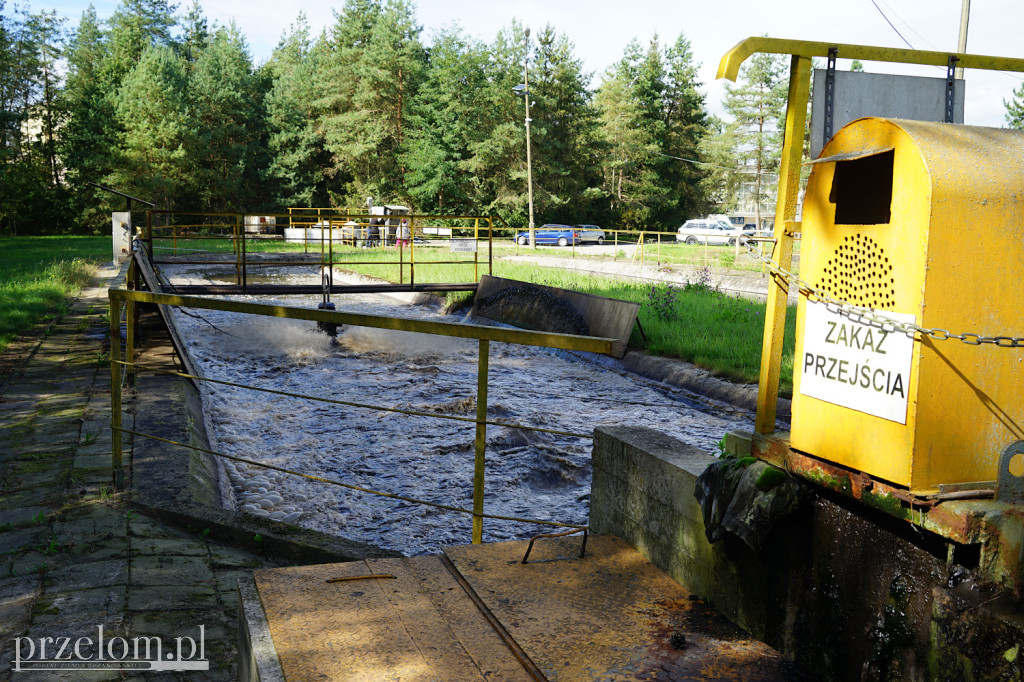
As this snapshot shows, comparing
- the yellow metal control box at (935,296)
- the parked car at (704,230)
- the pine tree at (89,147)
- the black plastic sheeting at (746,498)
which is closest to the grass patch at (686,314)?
the black plastic sheeting at (746,498)

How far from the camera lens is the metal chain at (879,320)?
219 centimetres

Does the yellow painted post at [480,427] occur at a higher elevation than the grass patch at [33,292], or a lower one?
higher

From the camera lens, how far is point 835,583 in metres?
2.59

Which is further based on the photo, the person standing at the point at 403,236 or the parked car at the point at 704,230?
the parked car at the point at 704,230

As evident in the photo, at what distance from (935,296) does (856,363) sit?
0.35m

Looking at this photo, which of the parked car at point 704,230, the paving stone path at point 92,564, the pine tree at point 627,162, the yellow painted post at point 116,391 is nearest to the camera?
the paving stone path at point 92,564

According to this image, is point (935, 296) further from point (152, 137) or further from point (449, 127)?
point (152, 137)

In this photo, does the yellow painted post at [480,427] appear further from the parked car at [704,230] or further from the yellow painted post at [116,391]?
the parked car at [704,230]

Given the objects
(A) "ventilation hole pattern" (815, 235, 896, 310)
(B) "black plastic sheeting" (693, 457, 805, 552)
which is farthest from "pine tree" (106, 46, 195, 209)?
(A) "ventilation hole pattern" (815, 235, 896, 310)

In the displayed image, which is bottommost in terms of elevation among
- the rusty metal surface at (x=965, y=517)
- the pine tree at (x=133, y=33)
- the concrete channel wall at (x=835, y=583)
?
the concrete channel wall at (x=835, y=583)

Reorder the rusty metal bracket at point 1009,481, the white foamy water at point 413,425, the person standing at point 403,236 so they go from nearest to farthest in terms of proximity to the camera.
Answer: the rusty metal bracket at point 1009,481 < the white foamy water at point 413,425 < the person standing at point 403,236

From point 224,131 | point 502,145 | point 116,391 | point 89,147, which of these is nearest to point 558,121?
point 502,145

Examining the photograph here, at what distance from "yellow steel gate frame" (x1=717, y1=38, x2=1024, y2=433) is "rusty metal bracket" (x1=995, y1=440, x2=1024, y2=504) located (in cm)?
78

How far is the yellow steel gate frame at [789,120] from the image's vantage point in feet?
9.17
